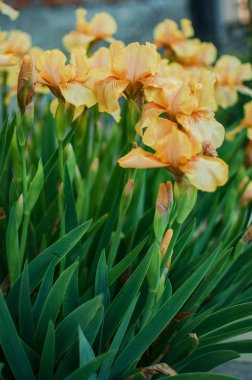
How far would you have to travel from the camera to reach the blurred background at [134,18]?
5.12 meters

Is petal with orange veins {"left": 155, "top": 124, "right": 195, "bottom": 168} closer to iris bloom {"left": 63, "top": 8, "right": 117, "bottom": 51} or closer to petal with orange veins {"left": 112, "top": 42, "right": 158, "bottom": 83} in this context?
petal with orange veins {"left": 112, "top": 42, "right": 158, "bottom": 83}

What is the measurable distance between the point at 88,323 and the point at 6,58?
50 centimetres

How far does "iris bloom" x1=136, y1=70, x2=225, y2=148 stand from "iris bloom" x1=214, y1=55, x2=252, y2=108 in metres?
0.65

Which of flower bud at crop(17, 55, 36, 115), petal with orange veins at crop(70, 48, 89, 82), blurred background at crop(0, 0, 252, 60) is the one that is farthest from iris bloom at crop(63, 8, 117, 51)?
blurred background at crop(0, 0, 252, 60)

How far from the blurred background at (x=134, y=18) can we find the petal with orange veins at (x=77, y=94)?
146 inches

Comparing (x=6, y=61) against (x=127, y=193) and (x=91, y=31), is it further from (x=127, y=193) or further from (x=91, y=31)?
(x=91, y=31)

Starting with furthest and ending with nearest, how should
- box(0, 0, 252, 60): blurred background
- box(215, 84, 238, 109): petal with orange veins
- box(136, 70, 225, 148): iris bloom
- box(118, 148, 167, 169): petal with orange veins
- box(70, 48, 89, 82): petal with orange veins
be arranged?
1. box(0, 0, 252, 60): blurred background
2. box(215, 84, 238, 109): petal with orange veins
3. box(70, 48, 89, 82): petal with orange veins
4. box(136, 70, 225, 148): iris bloom
5. box(118, 148, 167, 169): petal with orange veins

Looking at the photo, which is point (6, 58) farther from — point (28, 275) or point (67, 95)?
point (28, 275)

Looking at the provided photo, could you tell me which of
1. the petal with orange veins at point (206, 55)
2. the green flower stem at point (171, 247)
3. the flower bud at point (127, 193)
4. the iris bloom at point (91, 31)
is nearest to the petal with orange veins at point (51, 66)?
the flower bud at point (127, 193)

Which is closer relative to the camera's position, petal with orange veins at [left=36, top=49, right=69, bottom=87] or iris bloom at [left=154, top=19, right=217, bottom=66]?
petal with orange veins at [left=36, top=49, right=69, bottom=87]

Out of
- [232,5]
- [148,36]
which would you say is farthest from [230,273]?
[232,5]

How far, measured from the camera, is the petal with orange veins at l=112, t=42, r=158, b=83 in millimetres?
1116

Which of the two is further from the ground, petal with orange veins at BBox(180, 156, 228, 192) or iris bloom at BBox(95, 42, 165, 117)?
iris bloom at BBox(95, 42, 165, 117)

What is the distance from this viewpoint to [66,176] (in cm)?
122
